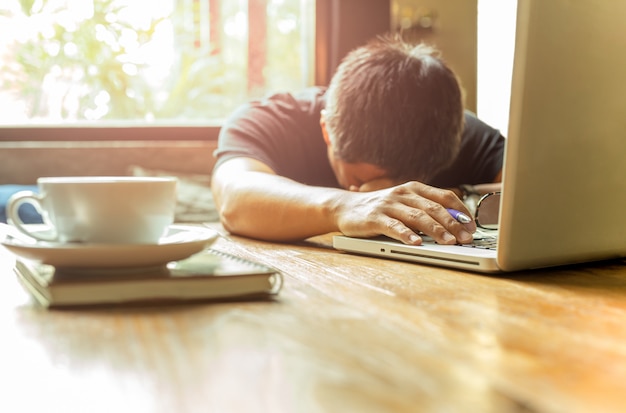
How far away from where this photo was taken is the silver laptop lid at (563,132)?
758 mm

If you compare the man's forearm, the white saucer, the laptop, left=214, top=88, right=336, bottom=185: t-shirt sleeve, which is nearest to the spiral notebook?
the white saucer

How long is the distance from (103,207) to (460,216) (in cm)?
54

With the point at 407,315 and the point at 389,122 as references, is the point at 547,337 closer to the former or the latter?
the point at 407,315

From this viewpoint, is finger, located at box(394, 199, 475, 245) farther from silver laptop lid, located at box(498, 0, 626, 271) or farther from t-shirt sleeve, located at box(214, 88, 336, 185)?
t-shirt sleeve, located at box(214, 88, 336, 185)

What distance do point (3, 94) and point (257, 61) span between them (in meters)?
1.18

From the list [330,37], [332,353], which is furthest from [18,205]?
[330,37]

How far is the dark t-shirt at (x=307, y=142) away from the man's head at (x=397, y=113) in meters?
0.21


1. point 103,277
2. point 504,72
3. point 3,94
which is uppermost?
point 504,72

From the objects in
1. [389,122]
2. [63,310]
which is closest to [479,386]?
[63,310]

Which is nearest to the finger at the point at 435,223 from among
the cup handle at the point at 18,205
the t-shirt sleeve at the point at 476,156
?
the cup handle at the point at 18,205

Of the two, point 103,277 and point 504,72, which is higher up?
point 504,72

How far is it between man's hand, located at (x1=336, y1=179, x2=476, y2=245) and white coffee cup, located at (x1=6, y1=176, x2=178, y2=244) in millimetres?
415

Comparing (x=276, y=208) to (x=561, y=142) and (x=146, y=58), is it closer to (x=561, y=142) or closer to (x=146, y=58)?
(x=561, y=142)

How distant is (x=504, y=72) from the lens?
3.96 feet
